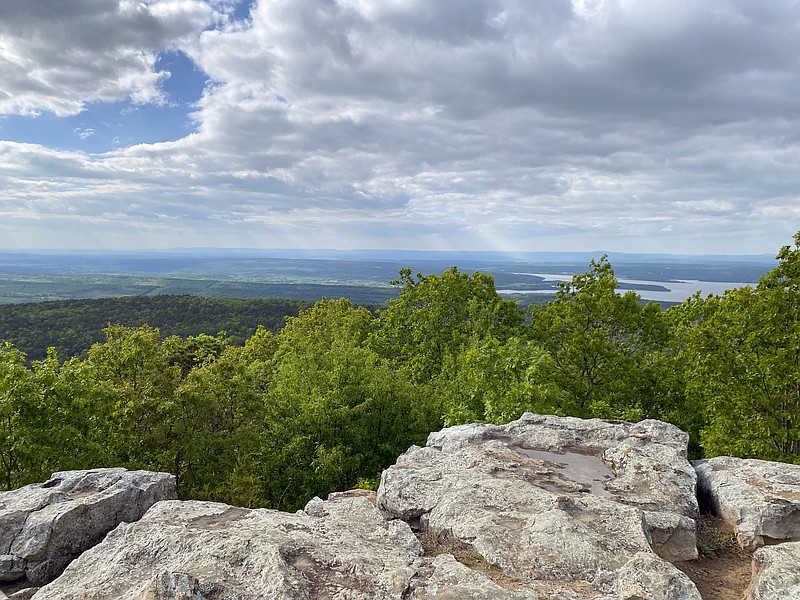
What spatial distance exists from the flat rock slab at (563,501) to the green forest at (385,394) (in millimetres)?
4883

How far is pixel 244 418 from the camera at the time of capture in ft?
76.0

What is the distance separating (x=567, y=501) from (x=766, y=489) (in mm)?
4742

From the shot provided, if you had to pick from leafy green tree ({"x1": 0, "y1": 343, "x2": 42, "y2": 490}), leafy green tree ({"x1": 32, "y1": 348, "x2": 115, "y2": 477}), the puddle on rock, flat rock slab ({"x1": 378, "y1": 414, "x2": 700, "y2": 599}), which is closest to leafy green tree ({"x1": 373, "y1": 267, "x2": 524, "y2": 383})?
flat rock slab ({"x1": 378, "y1": 414, "x2": 700, "y2": 599})

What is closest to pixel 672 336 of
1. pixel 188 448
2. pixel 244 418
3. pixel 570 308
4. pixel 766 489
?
pixel 570 308

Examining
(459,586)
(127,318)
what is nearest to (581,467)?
(459,586)

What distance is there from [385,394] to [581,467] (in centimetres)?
1532

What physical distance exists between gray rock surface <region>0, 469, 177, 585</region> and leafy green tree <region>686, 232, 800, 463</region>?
2077 cm

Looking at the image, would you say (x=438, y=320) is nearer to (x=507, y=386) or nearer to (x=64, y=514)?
(x=507, y=386)

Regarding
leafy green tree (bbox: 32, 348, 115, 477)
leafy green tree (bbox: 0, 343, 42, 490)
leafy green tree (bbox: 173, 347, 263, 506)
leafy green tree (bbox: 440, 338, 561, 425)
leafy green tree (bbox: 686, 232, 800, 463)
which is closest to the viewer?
leafy green tree (bbox: 0, 343, 42, 490)

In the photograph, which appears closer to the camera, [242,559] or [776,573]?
[776,573]

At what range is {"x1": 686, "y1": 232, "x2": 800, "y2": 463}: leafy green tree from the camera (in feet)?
61.3

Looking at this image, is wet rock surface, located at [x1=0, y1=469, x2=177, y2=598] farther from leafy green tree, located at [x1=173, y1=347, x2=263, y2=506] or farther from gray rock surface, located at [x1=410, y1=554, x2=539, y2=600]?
leafy green tree, located at [x1=173, y1=347, x2=263, y2=506]

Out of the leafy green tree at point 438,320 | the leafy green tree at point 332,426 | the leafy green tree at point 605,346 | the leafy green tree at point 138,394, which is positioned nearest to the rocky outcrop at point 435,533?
the leafy green tree at point 138,394

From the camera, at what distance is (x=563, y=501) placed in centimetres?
1002
